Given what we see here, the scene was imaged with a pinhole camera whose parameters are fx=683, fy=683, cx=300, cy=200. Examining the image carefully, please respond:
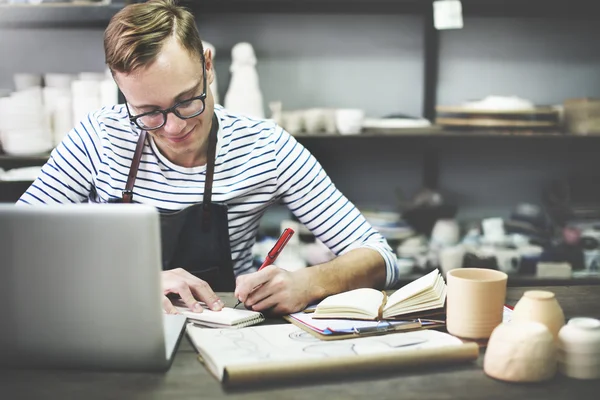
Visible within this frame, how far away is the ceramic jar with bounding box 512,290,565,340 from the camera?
985mm

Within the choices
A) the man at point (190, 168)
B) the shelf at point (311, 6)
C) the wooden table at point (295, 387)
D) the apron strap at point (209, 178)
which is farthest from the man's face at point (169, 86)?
the shelf at point (311, 6)

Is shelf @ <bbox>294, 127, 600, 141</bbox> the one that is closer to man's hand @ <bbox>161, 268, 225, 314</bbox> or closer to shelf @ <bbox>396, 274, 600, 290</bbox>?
shelf @ <bbox>396, 274, 600, 290</bbox>

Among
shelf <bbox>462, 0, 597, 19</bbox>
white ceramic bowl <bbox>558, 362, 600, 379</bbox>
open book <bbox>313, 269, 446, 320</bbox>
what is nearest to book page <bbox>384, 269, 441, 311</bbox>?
open book <bbox>313, 269, 446, 320</bbox>

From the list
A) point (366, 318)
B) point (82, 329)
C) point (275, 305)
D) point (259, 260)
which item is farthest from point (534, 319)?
point (259, 260)

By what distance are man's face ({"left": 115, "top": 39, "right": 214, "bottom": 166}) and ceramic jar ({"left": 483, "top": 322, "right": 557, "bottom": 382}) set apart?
0.80 meters

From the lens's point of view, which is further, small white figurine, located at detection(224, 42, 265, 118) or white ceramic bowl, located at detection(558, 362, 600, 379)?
small white figurine, located at detection(224, 42, 265, 118)

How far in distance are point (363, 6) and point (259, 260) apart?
1.03 meters

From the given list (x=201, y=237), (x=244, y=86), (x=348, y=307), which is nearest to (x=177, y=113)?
(x=201, y=237)

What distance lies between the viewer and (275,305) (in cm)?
121

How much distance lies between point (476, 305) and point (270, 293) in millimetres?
365

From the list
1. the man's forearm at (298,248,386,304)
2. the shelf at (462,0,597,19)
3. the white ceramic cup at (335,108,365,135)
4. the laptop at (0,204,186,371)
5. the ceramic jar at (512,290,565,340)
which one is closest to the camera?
the laptop at (0,204,186,371)

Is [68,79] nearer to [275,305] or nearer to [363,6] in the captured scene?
[363,6]

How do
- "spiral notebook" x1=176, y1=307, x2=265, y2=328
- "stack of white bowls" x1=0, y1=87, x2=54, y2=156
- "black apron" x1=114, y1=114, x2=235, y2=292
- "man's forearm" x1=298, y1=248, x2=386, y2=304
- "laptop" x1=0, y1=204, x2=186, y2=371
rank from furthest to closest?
"stack of white bowls" x1=0, y1=87, x2=54, y2=156
"black apron" x1=114, y1=114, x2=235, y2=292
"man's forearm" x1=298, y1=248, x2=386, y2=304
"spiral notebook" x1=176, y1=307, x2=265, y2=328
"laptop" x1=0, y1=204, x2=186, y2=371

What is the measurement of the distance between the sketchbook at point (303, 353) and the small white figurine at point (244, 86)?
145 cm
